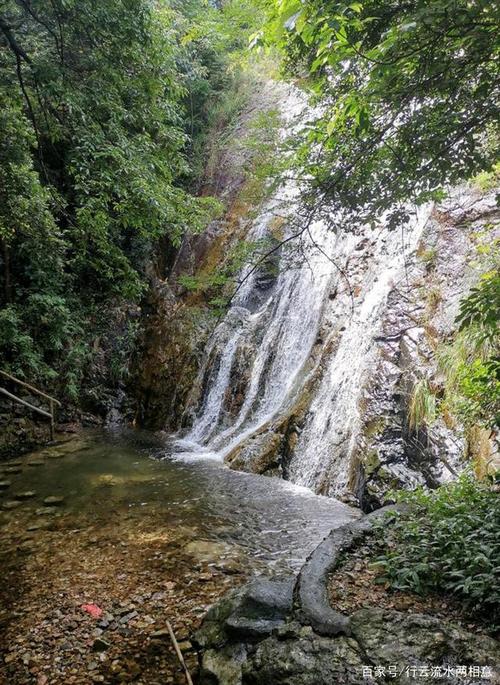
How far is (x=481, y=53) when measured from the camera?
7.93ft

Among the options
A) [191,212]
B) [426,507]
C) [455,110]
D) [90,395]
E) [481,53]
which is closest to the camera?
[481,53]

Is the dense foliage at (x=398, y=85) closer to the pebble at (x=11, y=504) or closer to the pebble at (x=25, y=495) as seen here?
the pebble at (x=11, y=504)

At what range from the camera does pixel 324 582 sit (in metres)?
3.03

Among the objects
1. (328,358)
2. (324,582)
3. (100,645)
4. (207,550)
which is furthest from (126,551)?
(328,358)

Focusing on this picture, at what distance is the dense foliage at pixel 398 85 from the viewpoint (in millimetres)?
2160

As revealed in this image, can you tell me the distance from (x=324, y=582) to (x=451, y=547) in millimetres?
932

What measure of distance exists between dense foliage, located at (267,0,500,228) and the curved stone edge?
8.90 feet

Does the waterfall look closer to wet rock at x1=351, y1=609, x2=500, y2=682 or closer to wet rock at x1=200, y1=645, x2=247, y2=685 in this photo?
wet rock at x1=200, y1=645, x2=247, y2=685

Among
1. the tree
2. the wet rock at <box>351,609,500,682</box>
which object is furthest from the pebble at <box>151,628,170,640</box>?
the tree

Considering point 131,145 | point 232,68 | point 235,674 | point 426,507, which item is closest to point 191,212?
point 131,145

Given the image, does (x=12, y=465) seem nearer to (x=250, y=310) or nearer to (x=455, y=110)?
(x=250, y=310)

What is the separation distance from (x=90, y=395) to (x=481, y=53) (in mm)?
11174

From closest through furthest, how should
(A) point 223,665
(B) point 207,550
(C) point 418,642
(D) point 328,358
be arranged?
1. (C) point 418,642
2. (A) point 223,665
3. (B) point 207,550
4. (D) point 328,358

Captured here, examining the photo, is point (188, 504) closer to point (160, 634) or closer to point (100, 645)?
point (160, 634)
